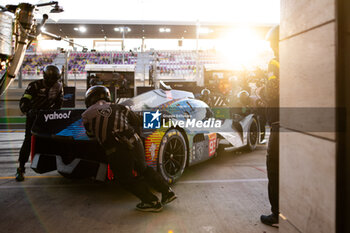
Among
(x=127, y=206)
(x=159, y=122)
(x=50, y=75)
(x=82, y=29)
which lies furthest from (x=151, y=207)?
(x=82, y=29)

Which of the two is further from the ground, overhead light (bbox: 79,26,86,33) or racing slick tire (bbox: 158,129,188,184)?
overhead light (bbox: 79,26,86,33)

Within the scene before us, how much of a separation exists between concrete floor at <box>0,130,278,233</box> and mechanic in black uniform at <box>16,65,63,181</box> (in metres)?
0.40

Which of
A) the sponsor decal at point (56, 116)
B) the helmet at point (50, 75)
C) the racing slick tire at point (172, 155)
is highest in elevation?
the helmet at point (50, 75)

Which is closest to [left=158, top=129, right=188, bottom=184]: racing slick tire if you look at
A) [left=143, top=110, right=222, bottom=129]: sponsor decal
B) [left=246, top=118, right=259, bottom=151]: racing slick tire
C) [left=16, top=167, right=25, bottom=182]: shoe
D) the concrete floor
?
[left=143, top=110, right=222, bottom=129]: sponsor decal

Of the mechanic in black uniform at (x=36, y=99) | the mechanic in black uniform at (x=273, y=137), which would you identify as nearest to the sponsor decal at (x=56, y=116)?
the mechanic in black uniform at (x=36, y=99)

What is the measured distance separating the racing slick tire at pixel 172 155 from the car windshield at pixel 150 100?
2.23 ft

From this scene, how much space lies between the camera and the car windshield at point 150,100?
381 cm

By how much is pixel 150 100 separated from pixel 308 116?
2.82 metres

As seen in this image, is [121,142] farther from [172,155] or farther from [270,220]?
[270,220]

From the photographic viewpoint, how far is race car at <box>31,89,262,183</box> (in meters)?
2.92

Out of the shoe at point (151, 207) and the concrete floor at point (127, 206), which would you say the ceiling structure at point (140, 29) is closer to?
the concrete floor at point (127, 206)

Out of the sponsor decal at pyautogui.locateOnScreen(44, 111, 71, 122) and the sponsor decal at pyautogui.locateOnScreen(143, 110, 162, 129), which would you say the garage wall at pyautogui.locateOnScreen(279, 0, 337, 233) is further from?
the sponsor decal at pyautogui.locateOnScreen(44, 111, 71, 122)

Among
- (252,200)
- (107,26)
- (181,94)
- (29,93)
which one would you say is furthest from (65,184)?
(107,26)

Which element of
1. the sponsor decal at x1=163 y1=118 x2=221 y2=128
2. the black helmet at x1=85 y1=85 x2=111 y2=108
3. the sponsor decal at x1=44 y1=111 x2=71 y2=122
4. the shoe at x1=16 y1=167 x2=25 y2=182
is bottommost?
the shoe at x1=16 y1=167 x2=25 y2=182
